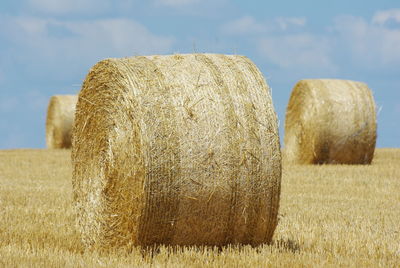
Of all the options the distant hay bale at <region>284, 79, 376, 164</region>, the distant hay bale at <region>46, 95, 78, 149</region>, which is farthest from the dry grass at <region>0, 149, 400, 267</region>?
the distant hay bale at <region>46, 95, 78, 149</region>

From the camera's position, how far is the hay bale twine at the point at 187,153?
637cm

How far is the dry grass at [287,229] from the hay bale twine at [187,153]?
26 cm

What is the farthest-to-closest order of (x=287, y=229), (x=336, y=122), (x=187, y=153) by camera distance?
(x=336, y=122)
(x=287, y=229)
(x=187, y=153)

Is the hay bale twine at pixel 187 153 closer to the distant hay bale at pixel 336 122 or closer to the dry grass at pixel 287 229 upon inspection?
the dry grass at pixel 287 229

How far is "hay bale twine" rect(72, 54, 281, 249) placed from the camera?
6.37 meters

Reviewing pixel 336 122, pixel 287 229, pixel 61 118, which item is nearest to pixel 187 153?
pixel 287 229

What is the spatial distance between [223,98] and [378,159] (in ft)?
47.8

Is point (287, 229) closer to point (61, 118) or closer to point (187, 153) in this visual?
point (187, 153)

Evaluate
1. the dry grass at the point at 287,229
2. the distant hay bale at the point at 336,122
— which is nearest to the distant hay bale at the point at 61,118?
the dry grass at the point at 287,229

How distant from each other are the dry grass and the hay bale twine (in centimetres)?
26

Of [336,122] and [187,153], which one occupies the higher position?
[336,122]

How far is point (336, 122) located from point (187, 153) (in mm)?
10885

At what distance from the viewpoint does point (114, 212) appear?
23.4 feet

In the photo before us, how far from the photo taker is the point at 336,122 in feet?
54.9
